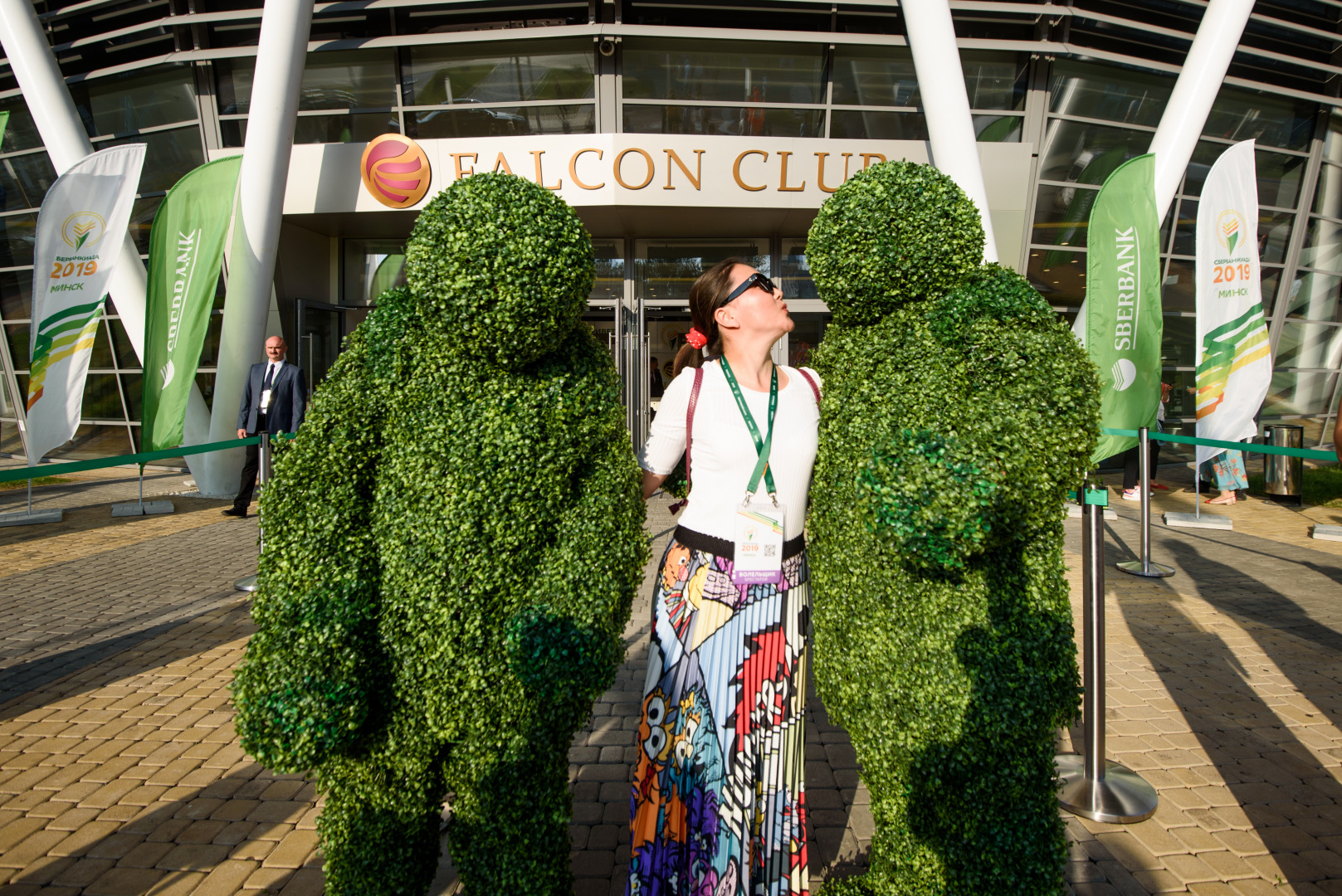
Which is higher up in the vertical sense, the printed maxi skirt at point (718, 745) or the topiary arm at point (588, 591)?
the topiary arm at point (588, 591)

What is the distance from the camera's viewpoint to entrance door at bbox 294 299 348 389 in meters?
9.90

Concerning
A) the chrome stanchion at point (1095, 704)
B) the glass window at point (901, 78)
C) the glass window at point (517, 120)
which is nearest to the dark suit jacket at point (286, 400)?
the glass window at point (517, 120)

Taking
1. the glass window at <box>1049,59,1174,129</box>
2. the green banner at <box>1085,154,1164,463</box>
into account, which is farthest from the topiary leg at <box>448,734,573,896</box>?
the glass window at <box>1049,59,1174,129</box>

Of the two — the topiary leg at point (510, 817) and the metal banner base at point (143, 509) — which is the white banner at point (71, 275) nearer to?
the metal banner base at point (143, 509)

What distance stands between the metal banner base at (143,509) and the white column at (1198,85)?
11469 mm

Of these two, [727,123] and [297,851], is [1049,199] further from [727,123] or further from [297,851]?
[297,851]

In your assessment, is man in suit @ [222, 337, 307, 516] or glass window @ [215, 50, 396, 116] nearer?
man in suit @ [222, 337, 307, 516]

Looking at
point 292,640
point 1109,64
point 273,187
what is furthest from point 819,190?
point 292,640

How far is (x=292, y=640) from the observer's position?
1.64 m

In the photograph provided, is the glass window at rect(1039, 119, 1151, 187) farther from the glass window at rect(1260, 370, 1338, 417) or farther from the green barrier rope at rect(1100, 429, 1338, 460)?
the green barrier rope at rect(1100, 429, 1338, 460)

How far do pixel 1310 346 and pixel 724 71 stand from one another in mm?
10539

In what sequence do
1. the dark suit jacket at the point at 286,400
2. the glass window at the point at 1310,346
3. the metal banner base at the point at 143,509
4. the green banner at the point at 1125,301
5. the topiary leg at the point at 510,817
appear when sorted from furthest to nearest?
the glass window at the point at 1310,346
the metal banner base at the point at 143,509
the dark suit jacket at the point at 286,400
the green banner at the point at 1125,301
the topiary leg at the point at 510,817

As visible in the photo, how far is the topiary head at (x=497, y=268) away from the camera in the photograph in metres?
1.64

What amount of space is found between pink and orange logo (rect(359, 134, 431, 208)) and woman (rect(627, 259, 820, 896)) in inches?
318
